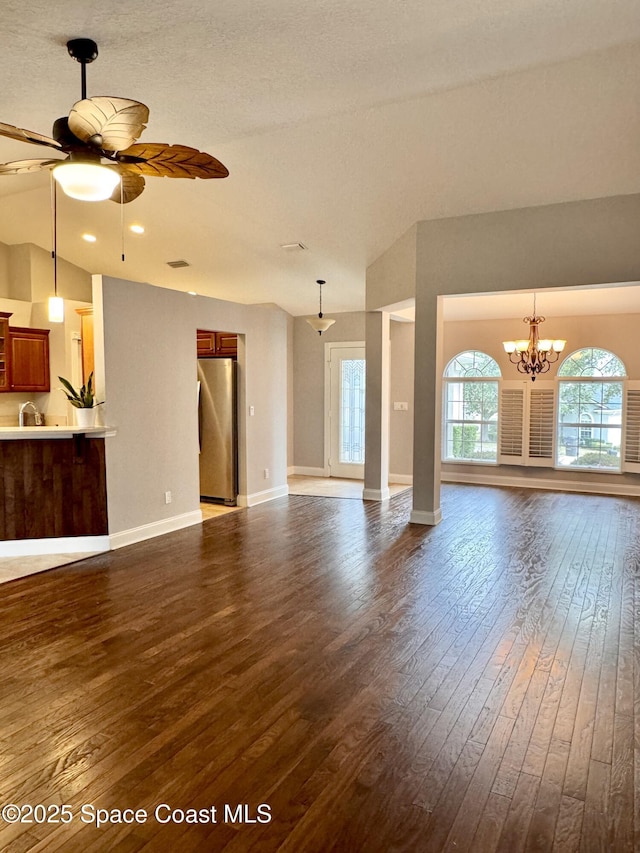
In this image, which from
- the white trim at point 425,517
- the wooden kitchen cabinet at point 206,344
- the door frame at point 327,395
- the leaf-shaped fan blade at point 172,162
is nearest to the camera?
the leaf-shaped fan blade at point 172,162

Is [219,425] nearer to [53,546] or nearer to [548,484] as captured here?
[53,546]

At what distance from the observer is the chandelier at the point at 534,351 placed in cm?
731

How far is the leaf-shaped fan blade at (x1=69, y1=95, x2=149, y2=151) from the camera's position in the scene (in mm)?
2428

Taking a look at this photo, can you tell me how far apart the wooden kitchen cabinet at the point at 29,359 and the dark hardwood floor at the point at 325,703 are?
3.79 meters

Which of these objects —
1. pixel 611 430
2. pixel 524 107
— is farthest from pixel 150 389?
pixel 611 430

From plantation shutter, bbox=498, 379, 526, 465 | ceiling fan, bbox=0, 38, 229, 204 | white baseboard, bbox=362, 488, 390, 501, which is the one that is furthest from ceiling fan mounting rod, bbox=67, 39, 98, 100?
plantation shutter, bbox=498, 379, 526, 465

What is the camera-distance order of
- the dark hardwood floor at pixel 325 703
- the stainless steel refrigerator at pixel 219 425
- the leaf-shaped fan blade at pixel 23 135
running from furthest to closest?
the stainless steel refrigerator at pixel 219 425
the leaf-shaped fan blade at pixel 23 135
the dark hardwood floor at pixel 325 703

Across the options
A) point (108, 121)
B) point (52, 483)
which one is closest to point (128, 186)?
point (108, 121)

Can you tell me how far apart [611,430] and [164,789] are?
24.7 feet

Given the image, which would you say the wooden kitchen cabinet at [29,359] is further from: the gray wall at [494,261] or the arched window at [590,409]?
the arched window at [590,409]

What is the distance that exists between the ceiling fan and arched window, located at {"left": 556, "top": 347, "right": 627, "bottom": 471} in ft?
21.2

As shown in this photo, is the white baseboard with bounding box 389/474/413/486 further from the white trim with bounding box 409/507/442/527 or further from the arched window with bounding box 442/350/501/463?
the white trim with bounding box 409/507/442/527

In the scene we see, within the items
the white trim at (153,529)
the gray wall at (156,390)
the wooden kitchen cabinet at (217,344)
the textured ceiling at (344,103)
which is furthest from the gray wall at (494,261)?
the white trim at (153,529)

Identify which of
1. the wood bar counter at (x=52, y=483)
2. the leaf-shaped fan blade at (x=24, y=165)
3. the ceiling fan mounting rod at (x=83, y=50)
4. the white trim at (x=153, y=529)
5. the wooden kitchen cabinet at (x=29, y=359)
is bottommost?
the white trim at (x=153, y=529)
